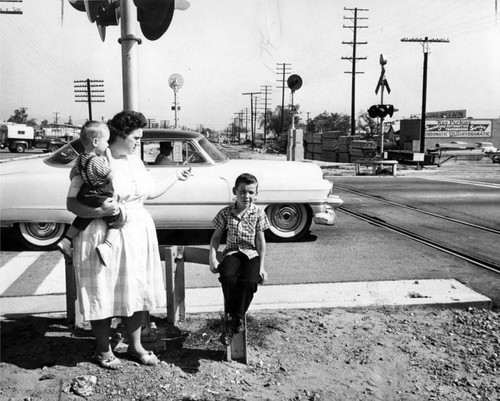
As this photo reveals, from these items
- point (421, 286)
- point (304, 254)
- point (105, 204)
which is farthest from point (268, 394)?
point (304, 254)

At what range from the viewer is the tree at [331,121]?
10169cm

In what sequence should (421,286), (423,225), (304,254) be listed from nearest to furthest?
1. (421,286)
2. (304,254)
3. (423,225)

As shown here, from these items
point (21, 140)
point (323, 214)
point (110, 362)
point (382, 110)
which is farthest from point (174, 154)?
point (21, 140)

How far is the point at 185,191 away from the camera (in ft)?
24.1

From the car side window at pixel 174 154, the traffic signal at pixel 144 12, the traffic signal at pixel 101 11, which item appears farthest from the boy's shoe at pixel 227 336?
the car side window at pixel 174 154

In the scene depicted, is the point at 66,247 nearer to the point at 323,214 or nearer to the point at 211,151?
the point at 211,151

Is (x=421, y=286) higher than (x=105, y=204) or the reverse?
the reverse

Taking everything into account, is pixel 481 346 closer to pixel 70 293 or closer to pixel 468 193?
pixel 70 293

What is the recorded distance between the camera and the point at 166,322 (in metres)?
4.39

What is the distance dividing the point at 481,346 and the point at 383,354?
30.0 inches

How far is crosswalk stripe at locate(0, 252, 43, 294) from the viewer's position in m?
5.81

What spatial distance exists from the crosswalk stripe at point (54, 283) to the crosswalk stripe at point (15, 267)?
1.12 ft

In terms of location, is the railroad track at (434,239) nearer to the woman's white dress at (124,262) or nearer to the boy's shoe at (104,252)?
the woman's white dress at (124,262)

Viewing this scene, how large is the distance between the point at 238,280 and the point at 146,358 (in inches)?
30.8
